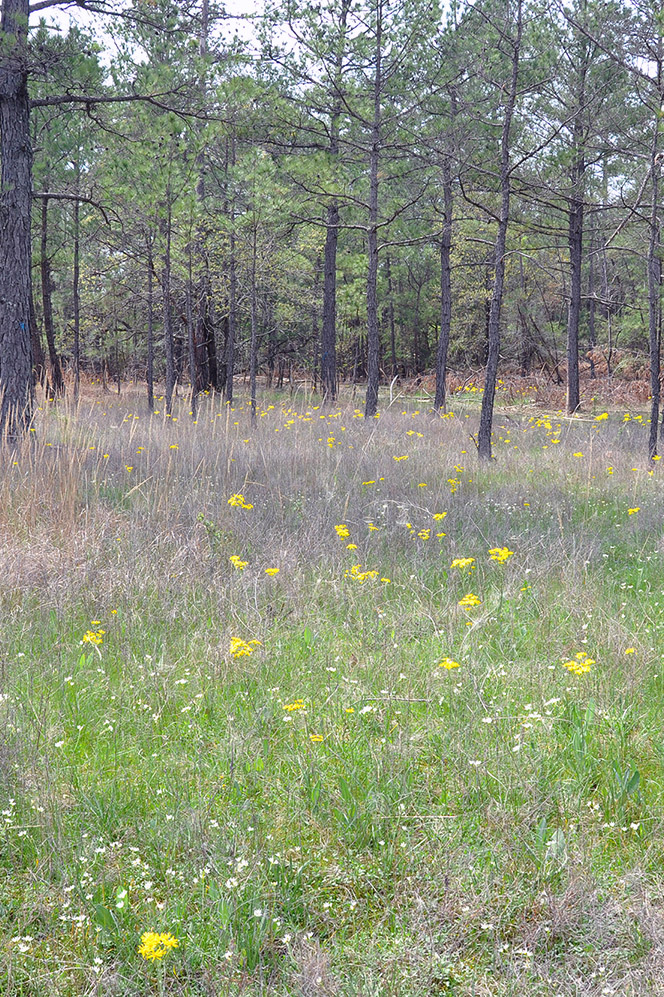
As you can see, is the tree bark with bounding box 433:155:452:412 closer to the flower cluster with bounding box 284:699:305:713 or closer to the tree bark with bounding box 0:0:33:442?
the tree bark with bounding box 0:0:33:442

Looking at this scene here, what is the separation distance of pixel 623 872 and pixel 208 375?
1897cm

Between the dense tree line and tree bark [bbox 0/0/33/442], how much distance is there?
0.02 meters

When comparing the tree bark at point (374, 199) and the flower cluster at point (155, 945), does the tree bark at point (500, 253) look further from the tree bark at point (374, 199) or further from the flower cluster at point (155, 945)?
the flower cluster at point (155, 945)

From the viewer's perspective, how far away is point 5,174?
7320mm

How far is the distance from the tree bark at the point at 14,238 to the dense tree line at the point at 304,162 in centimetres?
2

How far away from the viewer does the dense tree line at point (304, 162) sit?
7.36 meters

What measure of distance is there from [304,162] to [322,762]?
10379mm

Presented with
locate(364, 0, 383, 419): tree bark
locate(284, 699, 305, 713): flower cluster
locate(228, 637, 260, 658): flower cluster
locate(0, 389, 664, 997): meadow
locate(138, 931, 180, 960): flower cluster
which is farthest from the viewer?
locate(364, 0, 383, 419): tree bark

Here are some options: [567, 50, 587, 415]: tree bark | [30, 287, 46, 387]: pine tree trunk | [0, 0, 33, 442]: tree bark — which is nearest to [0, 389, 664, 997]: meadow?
[0, 0, 33, 442]: tree bark

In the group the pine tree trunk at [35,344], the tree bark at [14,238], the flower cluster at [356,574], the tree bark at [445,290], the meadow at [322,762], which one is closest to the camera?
the meadow at [322,762]

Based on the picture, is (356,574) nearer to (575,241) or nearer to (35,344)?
(575,241)

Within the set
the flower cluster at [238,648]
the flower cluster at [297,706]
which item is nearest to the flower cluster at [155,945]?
the flower cluster at [297,706]

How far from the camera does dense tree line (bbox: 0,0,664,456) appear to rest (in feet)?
24.2

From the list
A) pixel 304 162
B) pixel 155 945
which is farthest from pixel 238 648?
pixel 304 162
